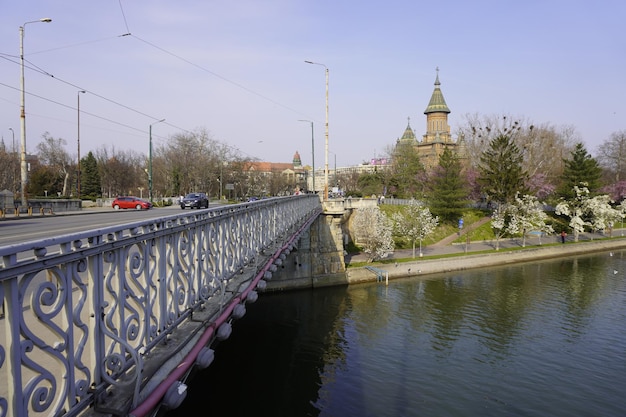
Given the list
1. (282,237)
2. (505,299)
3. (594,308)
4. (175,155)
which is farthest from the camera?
(175,155)

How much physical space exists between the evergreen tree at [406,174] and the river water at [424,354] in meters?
34.5

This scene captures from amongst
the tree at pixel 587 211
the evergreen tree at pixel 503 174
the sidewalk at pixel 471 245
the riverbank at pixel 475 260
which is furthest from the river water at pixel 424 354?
the tree at pixel 587 211

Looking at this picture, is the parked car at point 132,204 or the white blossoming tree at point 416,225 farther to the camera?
the white blossoming tree at point 416,225

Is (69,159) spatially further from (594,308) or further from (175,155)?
(594,308)

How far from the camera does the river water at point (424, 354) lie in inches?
567

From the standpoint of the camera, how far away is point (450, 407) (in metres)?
14.2

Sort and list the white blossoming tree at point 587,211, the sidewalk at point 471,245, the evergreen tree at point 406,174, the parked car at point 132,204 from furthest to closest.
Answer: the evergreen tree at point 406,174 < the white blossoming tree at point 587,211 < the sidewalk at point 471,245 < the parked car at point 132,204

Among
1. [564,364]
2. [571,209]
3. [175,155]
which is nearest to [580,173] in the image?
[571,209]

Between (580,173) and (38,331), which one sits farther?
(580,173)

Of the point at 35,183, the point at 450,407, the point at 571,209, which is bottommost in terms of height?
the point at 450,407

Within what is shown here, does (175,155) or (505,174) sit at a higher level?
(175,155)

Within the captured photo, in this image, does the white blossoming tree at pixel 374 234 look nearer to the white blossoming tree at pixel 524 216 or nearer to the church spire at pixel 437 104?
the white blossoming tree at pixel 524 216

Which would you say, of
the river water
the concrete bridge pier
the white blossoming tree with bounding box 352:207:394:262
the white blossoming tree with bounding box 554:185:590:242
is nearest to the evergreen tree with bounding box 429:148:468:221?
the white blossoming tree with bounding box 352:207:394:262

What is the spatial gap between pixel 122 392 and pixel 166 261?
1600mm
